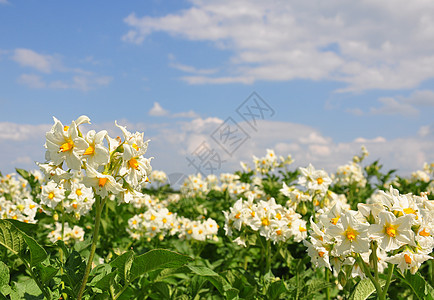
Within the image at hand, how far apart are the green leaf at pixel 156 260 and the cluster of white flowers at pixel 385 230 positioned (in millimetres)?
787

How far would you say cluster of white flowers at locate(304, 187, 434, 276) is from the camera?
2.05 metres

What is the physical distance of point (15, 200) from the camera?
7059 mm

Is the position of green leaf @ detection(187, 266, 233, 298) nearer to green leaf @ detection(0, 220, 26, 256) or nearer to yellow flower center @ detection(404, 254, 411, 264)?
green leaf @ detection(0, 220, 26, 256)

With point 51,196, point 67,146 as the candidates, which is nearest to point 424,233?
point 67,146

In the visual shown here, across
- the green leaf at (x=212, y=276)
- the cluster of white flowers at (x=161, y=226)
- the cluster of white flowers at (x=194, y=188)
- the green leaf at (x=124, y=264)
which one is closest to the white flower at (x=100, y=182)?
the green leaf at (x=124, y=264)

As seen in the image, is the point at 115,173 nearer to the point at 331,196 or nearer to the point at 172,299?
the point at 172,299

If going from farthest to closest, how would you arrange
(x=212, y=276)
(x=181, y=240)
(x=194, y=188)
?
(x=194, y=188) < (x=181, y=240) < (x=212, y=276)

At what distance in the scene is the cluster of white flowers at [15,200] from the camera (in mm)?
4114

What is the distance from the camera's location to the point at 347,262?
235 centimetres

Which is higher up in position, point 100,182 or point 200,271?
point 100,182

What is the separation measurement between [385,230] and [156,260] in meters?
1.14

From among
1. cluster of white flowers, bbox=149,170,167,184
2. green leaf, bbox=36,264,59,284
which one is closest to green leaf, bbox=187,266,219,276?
green leaf, bbox=36,264,59,284

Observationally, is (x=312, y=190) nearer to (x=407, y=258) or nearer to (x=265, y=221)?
(x=265, y=221)

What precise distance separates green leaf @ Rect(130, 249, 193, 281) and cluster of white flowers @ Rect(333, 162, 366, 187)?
664cm
